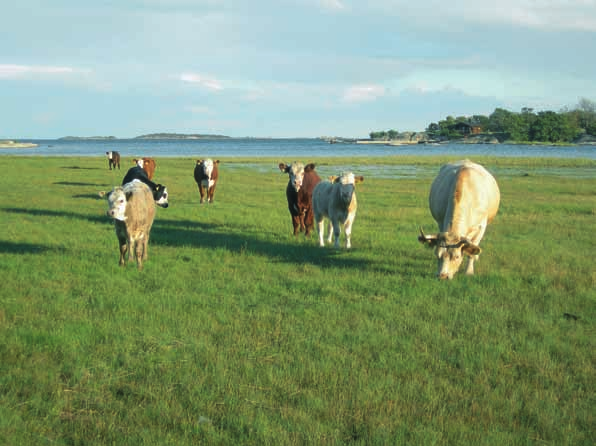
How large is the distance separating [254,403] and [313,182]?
1039cm

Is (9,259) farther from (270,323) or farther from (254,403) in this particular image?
(254,403)

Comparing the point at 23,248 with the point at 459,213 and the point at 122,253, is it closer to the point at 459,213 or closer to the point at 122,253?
the point at 122,253

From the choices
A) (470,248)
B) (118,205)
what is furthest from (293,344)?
(118,205)

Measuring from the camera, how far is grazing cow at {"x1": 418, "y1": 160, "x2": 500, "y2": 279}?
9141 mm

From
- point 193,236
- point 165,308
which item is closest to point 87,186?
point 193,236

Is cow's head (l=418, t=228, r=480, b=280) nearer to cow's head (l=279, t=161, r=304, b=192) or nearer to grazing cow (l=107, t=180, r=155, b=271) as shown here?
grazing cow (l=107, t=180, r=155, b=271)

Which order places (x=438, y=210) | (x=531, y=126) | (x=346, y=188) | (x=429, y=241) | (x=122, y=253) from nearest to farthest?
Answer: (x=429, y=241), (x=122, y=253), (x=438, y=210), (x=346, y=188), (x=531, y=126)

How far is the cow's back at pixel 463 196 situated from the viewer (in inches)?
389

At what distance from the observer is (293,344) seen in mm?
6371

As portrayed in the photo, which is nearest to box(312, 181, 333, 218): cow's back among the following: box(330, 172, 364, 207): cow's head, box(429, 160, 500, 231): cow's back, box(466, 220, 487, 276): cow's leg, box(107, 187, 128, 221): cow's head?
box(330, 172, 364, 207): cow's head

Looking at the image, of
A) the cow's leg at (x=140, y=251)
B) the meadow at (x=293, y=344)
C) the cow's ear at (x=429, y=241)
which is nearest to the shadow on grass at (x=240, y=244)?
the meadow at (x=293, y=344)

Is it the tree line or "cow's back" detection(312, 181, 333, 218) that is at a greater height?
the tree line

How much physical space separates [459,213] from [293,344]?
4.61m

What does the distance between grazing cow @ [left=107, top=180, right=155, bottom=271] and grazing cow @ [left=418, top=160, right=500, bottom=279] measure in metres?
4.85
